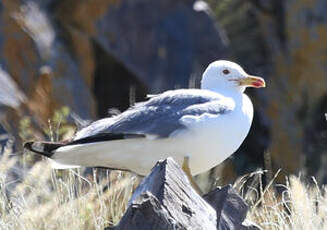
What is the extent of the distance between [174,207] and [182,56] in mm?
8007

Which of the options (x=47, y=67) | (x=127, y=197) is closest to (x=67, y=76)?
(x=47, y=67)

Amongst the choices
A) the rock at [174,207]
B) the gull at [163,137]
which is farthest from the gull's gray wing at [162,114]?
the rock at [174,207]

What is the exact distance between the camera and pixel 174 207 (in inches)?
205

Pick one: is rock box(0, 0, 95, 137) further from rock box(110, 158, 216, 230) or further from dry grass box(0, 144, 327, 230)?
rock box(110, 158, 216, 230)

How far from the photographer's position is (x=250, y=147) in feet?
44.4

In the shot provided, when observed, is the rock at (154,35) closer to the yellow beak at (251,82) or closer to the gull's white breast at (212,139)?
the yellow beak at (251,82)

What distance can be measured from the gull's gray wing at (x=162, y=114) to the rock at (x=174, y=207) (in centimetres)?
115

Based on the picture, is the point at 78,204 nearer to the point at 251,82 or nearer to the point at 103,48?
the point at 251,82

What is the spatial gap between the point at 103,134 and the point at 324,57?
706 cm

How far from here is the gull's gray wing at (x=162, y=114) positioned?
6816 millimetres

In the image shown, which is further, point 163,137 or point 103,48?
point 103,48

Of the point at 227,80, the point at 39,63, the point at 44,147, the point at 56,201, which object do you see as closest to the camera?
the point at 56,201

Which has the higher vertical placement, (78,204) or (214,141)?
(214,141)

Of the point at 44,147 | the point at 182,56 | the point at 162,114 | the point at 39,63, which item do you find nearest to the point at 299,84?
the point at 182,56
